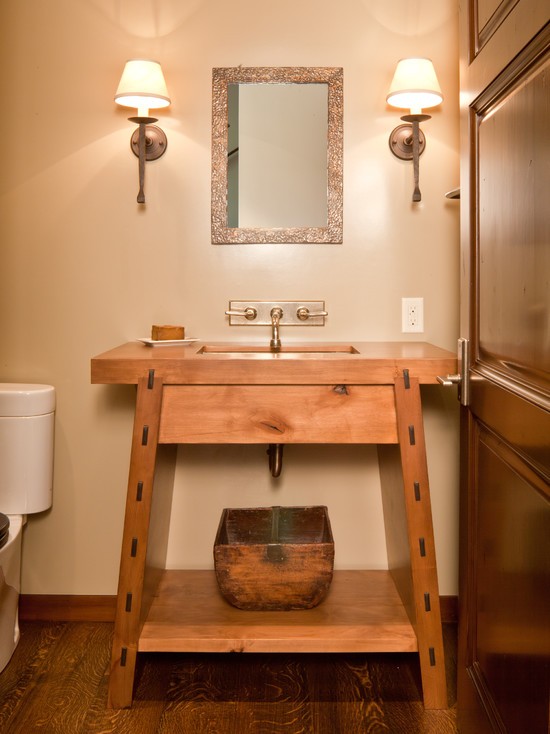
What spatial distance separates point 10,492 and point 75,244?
0.80 m

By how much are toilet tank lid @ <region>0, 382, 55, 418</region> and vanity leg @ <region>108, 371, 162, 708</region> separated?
1.63ft

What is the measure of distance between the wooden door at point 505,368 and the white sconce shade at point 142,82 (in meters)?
0.93

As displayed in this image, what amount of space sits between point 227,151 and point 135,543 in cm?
121

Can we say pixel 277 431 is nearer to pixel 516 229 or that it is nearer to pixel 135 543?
pixel 135 543

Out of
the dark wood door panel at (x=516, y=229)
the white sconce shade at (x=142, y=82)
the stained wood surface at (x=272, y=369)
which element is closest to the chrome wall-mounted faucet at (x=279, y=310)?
the stained wood surface at (x=272, y=369)

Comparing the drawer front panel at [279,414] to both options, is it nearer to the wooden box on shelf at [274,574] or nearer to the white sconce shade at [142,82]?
the wooden box on shelf at [274,574]

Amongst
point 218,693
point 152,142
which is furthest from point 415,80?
point 218,693

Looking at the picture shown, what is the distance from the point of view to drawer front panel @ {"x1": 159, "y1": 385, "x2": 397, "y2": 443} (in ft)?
6.14

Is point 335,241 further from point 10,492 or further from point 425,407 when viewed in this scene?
point 10,492

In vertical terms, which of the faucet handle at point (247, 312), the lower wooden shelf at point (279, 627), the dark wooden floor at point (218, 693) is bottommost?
the dark wooden floor at point (218, 693)

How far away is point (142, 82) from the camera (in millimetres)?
2146

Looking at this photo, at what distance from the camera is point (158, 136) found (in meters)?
2.28

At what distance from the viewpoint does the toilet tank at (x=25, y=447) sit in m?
2.19

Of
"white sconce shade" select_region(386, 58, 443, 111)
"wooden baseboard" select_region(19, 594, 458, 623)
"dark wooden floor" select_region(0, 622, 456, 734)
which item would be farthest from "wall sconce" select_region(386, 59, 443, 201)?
"wooden baseboard" select_region(19, 594, 458, 623)
